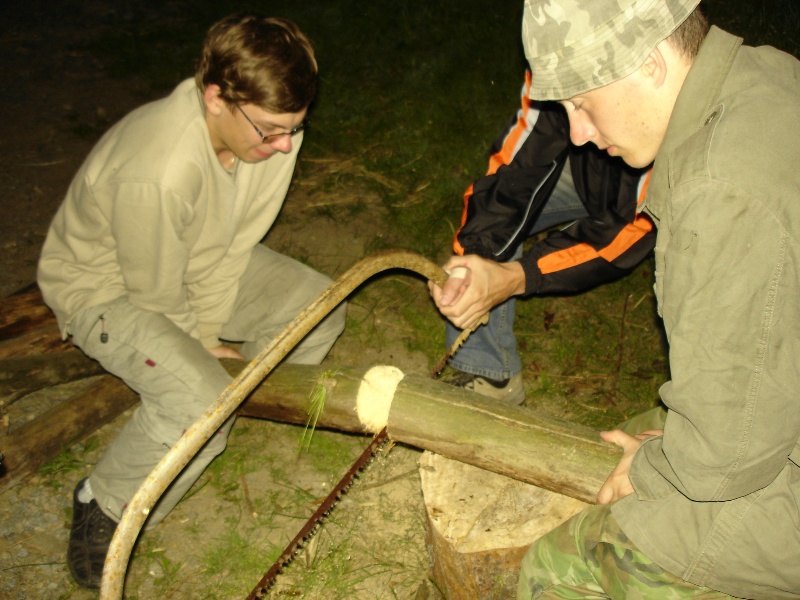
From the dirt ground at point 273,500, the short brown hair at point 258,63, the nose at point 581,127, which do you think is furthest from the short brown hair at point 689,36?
the dirt ground at point 273,500

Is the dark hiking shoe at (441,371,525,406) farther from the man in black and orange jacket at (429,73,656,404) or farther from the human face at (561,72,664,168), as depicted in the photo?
the human face at (561,72,664,168)

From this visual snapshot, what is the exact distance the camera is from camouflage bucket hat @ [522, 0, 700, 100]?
5.34ft

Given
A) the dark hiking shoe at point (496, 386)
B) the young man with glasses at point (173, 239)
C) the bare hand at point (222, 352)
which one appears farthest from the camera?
the dark hiking shoe at point (496, 386)

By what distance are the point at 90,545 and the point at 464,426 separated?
1.88 m

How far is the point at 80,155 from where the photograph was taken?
514 cm

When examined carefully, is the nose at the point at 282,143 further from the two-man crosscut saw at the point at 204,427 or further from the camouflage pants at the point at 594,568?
the camouflage pants at the point at 594,568

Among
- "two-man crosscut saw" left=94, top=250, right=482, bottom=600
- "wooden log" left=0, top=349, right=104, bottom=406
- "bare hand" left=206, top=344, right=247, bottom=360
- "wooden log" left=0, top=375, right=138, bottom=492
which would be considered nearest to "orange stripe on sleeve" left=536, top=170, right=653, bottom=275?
"two-man crosscut saw" left=94, top=250, right=482, bottom=600

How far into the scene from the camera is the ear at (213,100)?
2.57m

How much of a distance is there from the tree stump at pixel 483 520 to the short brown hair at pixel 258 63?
162 centimetres

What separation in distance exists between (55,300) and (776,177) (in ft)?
9.17

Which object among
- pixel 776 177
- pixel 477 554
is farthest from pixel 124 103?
pixel 776 177

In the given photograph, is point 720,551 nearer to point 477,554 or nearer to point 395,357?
point 477,554

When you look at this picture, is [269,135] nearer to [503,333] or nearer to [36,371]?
[503,333]

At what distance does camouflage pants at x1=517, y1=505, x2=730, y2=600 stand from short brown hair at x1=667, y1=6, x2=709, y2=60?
1.42 metres
